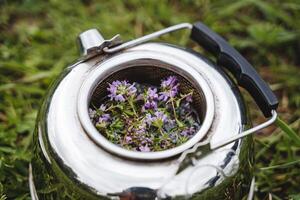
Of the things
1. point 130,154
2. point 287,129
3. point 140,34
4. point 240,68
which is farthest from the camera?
point 140,34

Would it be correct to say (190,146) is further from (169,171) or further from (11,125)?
(11,125)

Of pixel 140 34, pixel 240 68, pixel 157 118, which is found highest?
pixel 140 34

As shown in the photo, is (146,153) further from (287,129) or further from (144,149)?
(287,129)

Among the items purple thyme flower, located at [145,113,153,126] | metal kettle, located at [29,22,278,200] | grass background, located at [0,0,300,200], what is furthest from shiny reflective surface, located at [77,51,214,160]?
grass background, located at [0,0,300,200]

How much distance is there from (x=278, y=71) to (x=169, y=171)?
878 mm

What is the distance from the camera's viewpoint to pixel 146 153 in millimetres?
1021

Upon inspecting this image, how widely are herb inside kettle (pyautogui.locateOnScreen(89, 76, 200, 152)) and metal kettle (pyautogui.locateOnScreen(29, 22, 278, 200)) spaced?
35mm

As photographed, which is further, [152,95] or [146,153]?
[152,95]

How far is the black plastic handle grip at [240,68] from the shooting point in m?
1.18

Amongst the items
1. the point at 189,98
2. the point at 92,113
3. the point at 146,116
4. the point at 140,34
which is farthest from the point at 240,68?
the point at 140,34

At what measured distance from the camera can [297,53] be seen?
1.84m

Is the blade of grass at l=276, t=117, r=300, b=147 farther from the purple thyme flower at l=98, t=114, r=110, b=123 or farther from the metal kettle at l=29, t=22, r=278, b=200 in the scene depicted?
the purple thyme flower at l=98, t=114, r=110, b=123

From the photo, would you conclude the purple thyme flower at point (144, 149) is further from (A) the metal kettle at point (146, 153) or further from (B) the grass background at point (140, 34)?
(B) the grass background at point (140, 34)

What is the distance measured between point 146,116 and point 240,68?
25 cm
